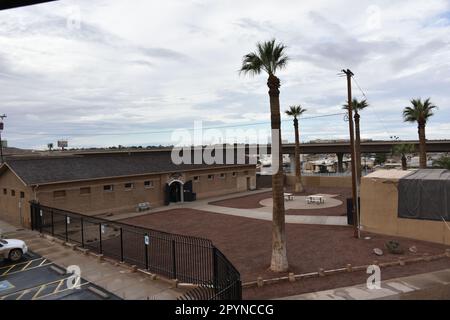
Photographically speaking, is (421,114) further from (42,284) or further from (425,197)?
(42,284)

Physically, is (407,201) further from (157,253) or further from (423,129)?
(423,129)

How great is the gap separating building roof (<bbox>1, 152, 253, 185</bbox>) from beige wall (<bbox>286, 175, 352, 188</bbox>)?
55.3 ft

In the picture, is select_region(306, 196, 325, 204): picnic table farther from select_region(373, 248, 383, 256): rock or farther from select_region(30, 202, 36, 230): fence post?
select_region(30, 202, 36, 230): fence post

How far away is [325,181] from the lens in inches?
1897

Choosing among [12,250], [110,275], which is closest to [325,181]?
[110,275]

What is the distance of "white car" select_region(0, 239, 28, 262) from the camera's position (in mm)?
16958

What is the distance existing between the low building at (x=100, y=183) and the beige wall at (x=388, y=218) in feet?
66.1

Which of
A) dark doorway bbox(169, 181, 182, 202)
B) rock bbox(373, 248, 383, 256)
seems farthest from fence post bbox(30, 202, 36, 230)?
rock bbox(373, 248, 383, 256)

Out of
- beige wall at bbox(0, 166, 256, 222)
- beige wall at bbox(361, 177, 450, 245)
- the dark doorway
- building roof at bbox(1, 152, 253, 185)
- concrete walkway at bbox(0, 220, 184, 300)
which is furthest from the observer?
the dark doorway

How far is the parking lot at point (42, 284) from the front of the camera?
12.7 m

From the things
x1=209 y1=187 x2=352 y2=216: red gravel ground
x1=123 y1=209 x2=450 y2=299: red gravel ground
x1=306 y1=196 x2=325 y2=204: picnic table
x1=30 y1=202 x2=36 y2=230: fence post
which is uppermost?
x1=30 y1=202 x2=36 y2=230: fence post

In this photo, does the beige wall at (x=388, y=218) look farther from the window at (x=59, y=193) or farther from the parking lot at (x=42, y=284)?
the window at (x=59, y=193)
